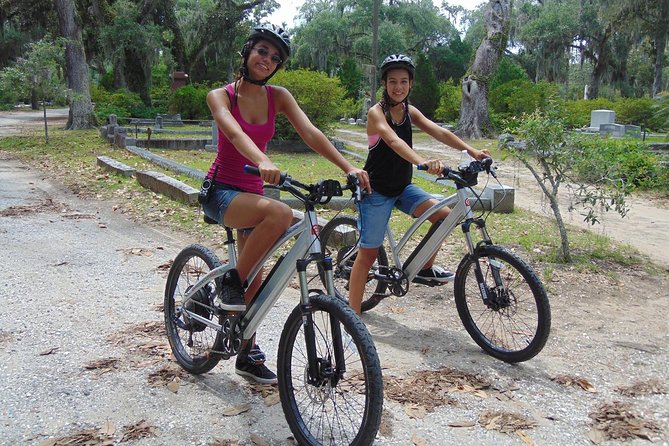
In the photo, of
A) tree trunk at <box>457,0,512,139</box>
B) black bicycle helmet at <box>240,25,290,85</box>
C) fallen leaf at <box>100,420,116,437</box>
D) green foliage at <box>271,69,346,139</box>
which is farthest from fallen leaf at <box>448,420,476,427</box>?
tree trunk at <box>457,0,512,139</box>

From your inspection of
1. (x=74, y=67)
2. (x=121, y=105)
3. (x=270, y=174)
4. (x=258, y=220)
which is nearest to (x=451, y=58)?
(x=121, y=105)

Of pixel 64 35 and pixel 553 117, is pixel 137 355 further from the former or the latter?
pixel 64 35

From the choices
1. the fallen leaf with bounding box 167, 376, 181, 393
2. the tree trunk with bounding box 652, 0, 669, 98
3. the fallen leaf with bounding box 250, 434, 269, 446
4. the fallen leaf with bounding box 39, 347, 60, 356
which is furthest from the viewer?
the tree trunk with bounding box 652, 0, 669, 98

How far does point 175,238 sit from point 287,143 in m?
11.8

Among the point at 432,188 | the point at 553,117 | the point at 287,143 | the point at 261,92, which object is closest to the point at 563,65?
the point at 287,143

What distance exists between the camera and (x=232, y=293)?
346 cm

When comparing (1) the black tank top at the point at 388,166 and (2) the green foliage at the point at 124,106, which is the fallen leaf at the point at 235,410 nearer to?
(1) the black tank top at the point at 388,166

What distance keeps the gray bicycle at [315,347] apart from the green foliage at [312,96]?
1579 cm

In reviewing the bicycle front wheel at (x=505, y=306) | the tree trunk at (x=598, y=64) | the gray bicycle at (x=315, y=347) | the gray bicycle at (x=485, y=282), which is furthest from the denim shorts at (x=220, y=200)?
the tree trunk at (x=598, y=64)

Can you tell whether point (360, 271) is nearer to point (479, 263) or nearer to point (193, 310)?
point (479, 263)

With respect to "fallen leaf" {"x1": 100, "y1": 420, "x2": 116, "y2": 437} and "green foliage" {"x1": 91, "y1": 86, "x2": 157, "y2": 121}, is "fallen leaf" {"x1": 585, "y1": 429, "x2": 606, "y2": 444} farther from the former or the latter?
"green foliage" {"x1": 91, "y1": 86, "x2": 157, "y2": 121}

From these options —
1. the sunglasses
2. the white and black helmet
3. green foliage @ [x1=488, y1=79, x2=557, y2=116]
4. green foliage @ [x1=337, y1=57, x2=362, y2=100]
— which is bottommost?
the sunglasses

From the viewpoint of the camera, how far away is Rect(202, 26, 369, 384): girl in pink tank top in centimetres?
333

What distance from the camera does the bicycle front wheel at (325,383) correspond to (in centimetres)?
292
